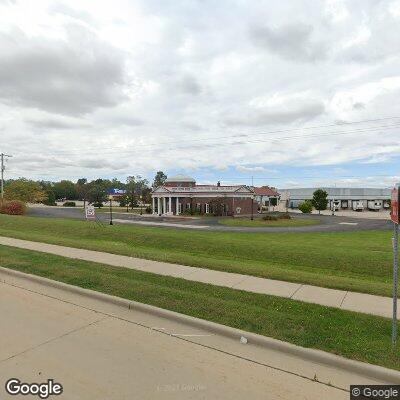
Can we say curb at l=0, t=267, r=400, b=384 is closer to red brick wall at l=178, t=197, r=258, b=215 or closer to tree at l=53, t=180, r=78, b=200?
red brick wall at l=178, t=197, r=258, b=215

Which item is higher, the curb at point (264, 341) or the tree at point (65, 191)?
the tree at point (65, 191)

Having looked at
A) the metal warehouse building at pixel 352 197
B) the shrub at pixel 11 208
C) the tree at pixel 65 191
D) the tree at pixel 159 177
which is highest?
the tree at pixel 159 177

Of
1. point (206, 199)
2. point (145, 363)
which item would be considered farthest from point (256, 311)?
point (206, 199)

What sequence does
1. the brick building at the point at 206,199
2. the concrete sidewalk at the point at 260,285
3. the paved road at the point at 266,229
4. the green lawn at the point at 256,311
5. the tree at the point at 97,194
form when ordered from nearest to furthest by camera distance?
1. the green lawn at the point at 256,311
2. the concrete sidewalk at the point at 260,285
3. the paved road at the point at 266,229
4. the brick building at the point at 206,199
5. the tree at the point at 97,194

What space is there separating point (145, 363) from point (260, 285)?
4.14 m

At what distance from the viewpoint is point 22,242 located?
14727 millimetres

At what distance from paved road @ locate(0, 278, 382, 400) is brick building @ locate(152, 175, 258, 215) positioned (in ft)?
163

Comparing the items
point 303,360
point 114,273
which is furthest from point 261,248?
point 303,360

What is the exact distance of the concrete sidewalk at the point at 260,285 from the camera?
657cm

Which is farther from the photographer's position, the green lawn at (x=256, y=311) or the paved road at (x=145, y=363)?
the green lawn at (x=256, y=311)

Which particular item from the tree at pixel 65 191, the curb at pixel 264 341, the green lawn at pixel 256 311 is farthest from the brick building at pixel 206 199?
the tree at pixel 65 191

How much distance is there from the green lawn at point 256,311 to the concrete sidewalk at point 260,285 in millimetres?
491

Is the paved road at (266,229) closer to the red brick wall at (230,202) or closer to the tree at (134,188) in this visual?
the red brick wall at (230,202)

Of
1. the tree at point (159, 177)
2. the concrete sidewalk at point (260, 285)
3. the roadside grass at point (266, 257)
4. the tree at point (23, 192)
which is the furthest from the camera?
the tree at point (159, 177)
